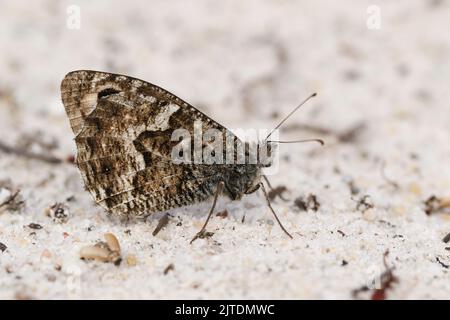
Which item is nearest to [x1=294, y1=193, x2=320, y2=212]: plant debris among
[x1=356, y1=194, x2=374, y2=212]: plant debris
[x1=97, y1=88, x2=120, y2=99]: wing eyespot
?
[x1=356, y1=194, x2=374, y2=212]: plant debris

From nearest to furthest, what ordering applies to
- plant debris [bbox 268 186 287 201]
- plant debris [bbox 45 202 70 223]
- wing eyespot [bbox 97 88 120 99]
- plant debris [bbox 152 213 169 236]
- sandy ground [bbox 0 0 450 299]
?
sandy ground [bbox 0 0 450 299] < wing eyespot [bbox 97 88 120 99] < plant debris [bbox 152 213 169 236] < plant debris [bbox 45 202 70 223] < plant debris [bbox 268 186 287 201]

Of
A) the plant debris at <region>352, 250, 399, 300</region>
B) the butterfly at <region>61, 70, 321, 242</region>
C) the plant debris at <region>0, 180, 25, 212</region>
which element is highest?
the butterfly at <region>61, 70, 321, 242</region>

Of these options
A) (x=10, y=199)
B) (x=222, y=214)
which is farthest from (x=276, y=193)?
(x=10, y=199)

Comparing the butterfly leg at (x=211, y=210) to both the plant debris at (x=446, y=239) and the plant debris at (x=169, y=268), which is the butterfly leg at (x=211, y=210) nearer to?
the plant debris at (x=169, y=268)

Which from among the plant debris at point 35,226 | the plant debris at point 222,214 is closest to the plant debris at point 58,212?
the plant debris at point 35,226

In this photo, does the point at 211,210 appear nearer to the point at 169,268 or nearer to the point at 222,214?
the point at 222,214

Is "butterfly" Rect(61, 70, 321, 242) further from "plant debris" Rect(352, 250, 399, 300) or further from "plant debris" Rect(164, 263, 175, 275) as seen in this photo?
"plant debris" Rect(352, 250, 399, 300)

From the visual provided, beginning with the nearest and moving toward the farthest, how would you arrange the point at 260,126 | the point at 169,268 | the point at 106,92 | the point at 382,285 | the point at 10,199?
1. the point at 382,285
2. the point at 169,268
3. the point at 106,92
4. the point at 10,199
5. the point at 260,126
